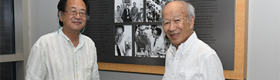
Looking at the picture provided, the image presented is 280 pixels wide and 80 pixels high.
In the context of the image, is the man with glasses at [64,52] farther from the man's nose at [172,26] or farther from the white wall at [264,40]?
the white wall at [264,40]

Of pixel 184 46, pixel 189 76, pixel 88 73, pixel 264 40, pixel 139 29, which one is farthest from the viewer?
pixel 139 29

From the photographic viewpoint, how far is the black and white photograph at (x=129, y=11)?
3.10 metres

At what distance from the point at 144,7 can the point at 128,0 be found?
0.28m

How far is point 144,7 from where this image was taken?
10.1ft

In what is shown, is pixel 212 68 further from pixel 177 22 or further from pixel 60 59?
pixel 60 59

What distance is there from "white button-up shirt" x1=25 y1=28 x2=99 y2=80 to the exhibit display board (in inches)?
34.5

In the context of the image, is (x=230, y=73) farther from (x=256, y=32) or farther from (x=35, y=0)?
(x=35, y=0)

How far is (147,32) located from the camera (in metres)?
3.08

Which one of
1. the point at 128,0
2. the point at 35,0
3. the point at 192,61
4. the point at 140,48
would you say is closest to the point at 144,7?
the point at 128,0

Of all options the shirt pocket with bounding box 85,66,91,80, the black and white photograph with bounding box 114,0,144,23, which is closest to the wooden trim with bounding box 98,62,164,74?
the black and white photograph with bounding box 114,0,144,23

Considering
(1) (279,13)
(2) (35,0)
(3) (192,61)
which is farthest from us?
(2) (35,0)

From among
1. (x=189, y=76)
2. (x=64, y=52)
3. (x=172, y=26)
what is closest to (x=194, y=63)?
(x=189, y=76)

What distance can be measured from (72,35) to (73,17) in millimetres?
190

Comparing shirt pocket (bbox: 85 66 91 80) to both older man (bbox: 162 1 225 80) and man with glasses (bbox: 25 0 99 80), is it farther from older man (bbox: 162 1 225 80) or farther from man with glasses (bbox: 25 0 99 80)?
older man (bbox: 162 1 225 80)
